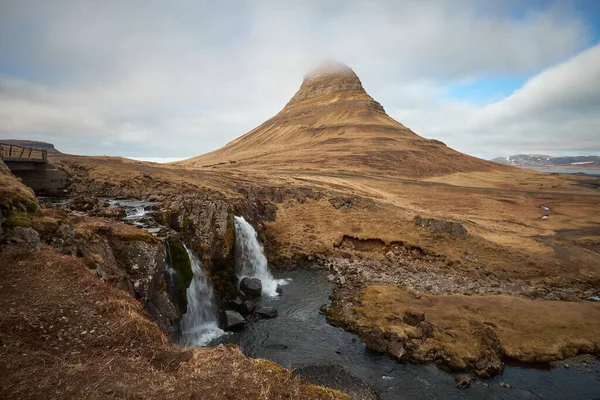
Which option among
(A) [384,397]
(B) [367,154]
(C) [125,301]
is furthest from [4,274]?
(B) [367,154]

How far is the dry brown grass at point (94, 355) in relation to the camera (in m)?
9.05

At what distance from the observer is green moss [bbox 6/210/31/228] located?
1709 centimetres

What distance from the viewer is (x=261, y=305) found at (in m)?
30.9

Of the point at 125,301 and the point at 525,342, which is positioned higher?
the point at 125,301

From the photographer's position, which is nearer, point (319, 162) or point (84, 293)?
point (84, 293)

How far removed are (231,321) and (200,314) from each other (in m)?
2.64

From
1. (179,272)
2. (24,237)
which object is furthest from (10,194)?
(179,272)

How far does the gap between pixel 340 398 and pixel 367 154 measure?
13651cm

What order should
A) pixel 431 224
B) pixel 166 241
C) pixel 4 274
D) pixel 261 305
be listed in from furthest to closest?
pixel 431 224
pixel 261 305
pixel 166 241
pixel 4 274

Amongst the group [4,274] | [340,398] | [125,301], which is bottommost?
[340,398]

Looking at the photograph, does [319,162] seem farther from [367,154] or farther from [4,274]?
[4,274]

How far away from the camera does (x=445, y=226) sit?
48469 millimetres

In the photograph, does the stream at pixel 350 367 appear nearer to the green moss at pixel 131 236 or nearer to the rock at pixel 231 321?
the rock at pixel 231 321

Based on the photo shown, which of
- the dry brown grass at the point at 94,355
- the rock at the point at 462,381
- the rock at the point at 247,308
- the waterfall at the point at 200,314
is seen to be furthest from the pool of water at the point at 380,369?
the dry brown grass at the point at 94,355
